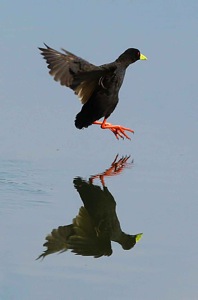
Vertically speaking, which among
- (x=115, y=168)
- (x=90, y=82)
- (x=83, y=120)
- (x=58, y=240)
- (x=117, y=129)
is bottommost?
(x=58, y=240)

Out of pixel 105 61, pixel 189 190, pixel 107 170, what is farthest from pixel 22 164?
pixel 105 61

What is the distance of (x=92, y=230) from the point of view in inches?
294

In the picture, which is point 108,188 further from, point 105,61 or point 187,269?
point 105,61

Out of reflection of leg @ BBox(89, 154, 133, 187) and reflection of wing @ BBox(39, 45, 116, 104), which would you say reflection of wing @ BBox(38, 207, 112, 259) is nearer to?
reflection of leg @ BBox(89, 154, 133, 187)

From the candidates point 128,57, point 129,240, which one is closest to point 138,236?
point 129,240

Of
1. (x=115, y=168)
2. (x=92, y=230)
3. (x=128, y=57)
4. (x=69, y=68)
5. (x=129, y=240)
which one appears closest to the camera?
(x=129, y=240)

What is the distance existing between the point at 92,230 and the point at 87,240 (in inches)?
9.8

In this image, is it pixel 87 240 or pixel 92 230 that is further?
pixel 92 230

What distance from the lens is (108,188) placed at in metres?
8.30

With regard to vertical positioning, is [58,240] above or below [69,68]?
below

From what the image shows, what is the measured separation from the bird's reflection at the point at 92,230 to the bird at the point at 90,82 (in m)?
1.04

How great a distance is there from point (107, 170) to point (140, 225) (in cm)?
136

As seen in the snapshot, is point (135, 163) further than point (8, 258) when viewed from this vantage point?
Yes

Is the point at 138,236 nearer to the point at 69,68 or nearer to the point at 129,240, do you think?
Result: the point at 129,240
